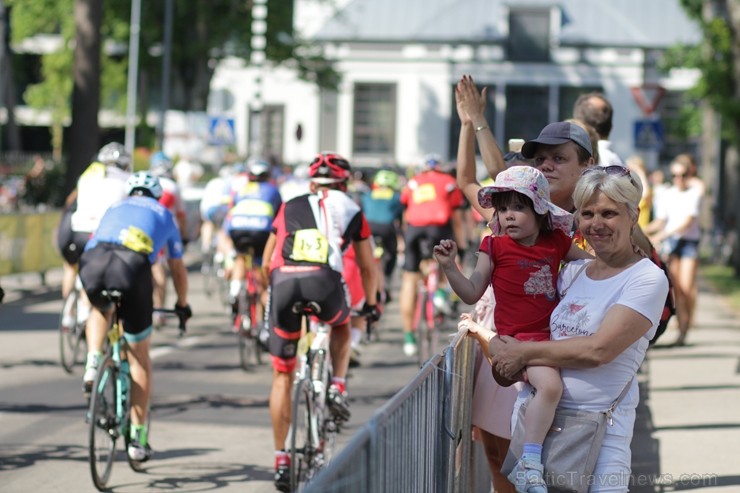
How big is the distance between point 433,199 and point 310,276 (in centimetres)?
686

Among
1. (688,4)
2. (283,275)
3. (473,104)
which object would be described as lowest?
(283,275)

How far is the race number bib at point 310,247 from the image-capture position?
8641 millimetres

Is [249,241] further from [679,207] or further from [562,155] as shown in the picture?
[562,155]

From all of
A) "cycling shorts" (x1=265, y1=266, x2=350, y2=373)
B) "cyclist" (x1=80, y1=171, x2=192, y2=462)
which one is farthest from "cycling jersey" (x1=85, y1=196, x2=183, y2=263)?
"cycling shorts" (x1=265, y1=266, x2=350, y2=373)

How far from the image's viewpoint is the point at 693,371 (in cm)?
1391

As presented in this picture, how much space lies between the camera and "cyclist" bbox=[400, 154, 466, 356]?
49.4 ft

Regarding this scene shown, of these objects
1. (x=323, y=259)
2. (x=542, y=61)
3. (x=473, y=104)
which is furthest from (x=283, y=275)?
(x=542, y=61)

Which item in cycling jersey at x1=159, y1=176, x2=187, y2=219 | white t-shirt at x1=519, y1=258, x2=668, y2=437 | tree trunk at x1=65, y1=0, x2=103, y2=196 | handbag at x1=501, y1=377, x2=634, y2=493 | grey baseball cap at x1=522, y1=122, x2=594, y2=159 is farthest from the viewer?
tree trunk at x1=65, y1=0, x2=103, y2=196

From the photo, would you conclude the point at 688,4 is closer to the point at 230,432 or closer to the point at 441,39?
the point at 230,432

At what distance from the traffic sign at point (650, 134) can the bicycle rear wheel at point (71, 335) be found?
11.8 meters

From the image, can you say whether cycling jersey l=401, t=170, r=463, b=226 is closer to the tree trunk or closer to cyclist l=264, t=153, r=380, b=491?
cyclist l=264, t=153, r=380, b=491

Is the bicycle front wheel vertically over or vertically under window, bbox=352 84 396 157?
under

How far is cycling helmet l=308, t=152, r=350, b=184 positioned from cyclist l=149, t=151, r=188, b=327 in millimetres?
5349

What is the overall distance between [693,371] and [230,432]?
5.15m
